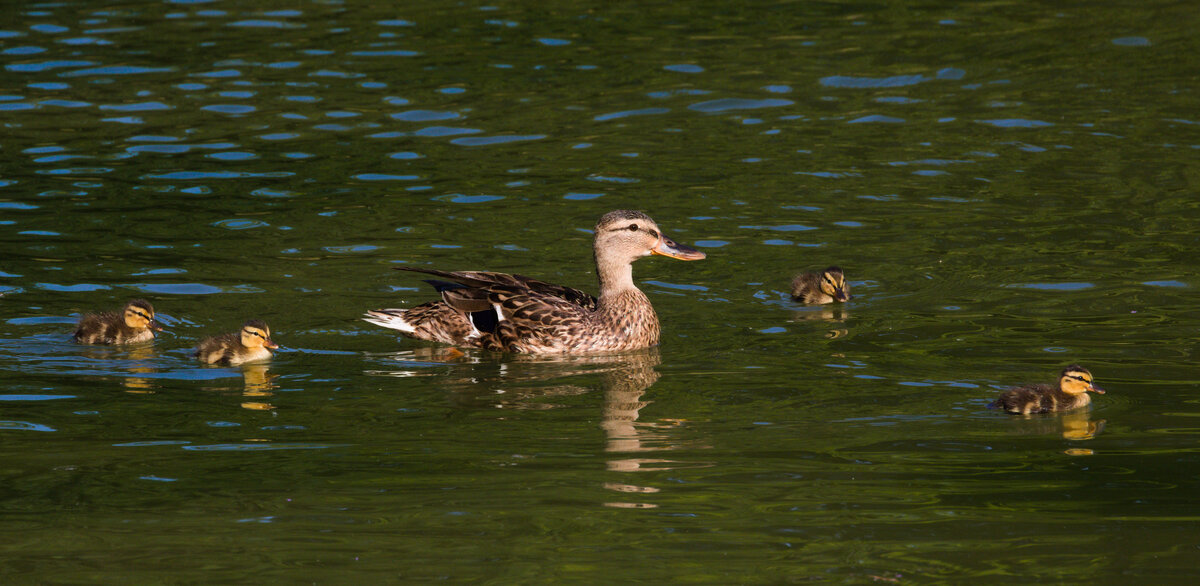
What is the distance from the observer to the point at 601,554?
21.1 feet

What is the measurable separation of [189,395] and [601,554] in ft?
11.2

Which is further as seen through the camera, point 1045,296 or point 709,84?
point 709,84

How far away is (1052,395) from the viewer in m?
8.17

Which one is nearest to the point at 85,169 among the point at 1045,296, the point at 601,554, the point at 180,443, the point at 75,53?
the point at 75,53

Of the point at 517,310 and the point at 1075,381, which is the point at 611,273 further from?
the point at 1075,381

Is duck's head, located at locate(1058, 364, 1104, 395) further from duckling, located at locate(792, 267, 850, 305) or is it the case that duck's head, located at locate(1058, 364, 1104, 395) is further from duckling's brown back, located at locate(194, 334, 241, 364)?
duckling's brown back, located at locate(194, 334, 241, 364)

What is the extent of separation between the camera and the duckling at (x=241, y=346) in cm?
941

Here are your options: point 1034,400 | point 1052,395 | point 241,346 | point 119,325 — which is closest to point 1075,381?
point 1052,395

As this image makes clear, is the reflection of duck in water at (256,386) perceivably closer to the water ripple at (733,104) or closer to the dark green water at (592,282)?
the dark green water at (592,282)

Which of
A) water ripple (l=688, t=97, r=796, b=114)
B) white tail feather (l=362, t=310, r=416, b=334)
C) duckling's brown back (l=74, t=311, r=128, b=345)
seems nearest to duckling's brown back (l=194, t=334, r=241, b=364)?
duckling's brown back (l=74, t=311, r=128, b=345)

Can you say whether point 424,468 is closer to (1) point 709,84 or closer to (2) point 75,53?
(1) point 709,84

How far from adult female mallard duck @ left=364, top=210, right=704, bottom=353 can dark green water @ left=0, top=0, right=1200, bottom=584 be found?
0.27m

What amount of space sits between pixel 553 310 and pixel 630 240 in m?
0.74

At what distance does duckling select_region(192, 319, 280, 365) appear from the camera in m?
9.41
